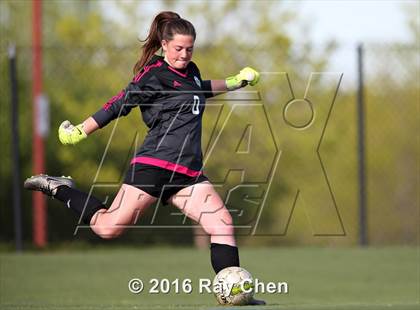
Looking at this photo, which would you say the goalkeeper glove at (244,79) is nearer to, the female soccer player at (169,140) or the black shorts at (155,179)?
the female soccer player at (169,140)

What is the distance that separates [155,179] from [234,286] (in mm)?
880

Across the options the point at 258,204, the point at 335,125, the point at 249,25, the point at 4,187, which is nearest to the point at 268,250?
the point at 258,204

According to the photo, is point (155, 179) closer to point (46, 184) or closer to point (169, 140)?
point (169, 140)

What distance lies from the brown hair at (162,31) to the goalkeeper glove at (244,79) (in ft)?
1.98

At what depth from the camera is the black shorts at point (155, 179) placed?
20.9ft

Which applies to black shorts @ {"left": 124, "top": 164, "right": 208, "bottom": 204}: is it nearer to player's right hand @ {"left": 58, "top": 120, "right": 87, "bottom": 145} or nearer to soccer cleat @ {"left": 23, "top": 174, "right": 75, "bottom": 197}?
player's right hand @ {"left": 58, "top": 120, "right": 87, "bottom": 145}

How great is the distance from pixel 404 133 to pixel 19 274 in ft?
22.4

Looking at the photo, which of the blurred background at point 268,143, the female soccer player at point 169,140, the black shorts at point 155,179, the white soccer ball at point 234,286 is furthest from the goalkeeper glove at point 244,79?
the blurred background at point 268,143

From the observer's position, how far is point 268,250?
43.0 ft

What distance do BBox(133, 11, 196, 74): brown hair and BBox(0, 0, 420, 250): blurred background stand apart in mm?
6556

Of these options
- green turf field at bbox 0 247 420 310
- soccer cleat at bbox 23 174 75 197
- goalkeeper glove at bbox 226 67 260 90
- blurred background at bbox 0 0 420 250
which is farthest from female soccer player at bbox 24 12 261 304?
blurred background at bbox 0 0 420 250

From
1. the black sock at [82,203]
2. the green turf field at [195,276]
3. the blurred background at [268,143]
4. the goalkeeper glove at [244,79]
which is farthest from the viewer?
the blurred background at [268,143]

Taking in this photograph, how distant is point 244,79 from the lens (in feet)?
22.7

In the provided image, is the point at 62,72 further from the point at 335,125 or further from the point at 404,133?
the point at 404,133
